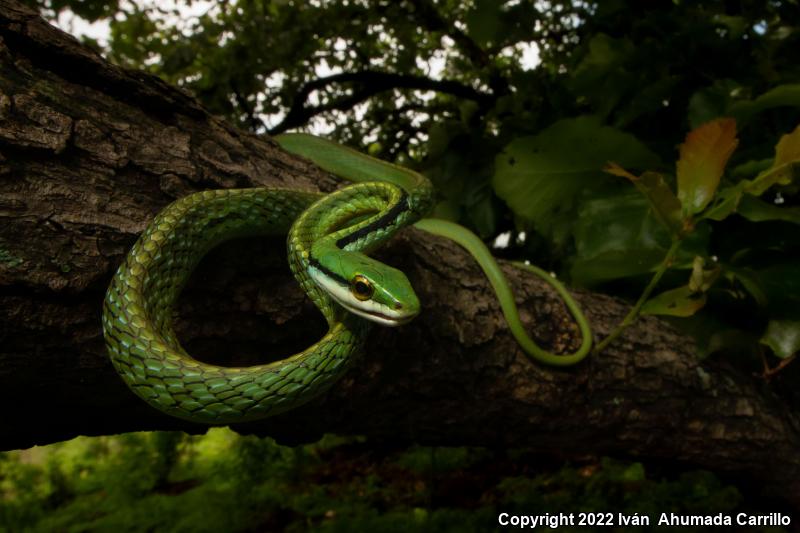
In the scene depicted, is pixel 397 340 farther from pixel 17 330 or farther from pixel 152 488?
pixel 152 488

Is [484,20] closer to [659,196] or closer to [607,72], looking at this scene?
[607,72]

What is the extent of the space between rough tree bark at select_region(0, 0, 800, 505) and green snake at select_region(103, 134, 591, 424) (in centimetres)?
11

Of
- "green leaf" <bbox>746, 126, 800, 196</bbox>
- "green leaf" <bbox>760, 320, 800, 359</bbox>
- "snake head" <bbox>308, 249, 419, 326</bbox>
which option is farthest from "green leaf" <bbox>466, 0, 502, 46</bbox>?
"snake head" <bbox>308, 249, 419, 326</bbox>

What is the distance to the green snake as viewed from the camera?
113cm

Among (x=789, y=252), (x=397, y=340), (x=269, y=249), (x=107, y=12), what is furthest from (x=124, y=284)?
(x=107, y=12)

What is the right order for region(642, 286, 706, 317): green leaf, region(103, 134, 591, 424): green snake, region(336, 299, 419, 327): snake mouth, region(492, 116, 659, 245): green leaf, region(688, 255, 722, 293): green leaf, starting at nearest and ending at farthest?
region(103, 134, 591, 424): green snake → region(336, 299, 419, 327): snake mouth → region(688, 255, 722, 293): green leaf → region(642, 286, 706, 317): green leaf → region(492, 116, 659, 245): green leaf

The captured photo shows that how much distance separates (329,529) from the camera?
295cm

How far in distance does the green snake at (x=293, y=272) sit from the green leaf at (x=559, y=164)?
1.06 m

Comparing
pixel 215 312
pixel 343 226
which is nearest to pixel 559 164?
pixel 343 226

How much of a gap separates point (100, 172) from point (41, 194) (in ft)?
0.45

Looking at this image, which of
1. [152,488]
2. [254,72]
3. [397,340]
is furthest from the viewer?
[254,72]

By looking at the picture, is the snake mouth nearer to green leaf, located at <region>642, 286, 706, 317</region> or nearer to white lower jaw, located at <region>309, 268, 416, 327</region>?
white lower jaw, located at <region>309, 268, 416, 327</region>

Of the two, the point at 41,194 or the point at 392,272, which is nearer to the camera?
the point at 41,194

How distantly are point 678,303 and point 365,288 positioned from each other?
1347 millimetres
